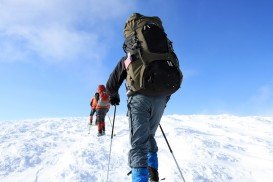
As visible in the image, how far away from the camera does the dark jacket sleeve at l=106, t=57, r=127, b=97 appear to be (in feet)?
16.9

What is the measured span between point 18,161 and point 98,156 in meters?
2.28

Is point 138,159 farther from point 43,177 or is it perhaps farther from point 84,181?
point 43,177

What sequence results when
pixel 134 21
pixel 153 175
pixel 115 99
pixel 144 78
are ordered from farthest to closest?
pixel 115 99, pixel 153 175, pixel 134 21, pixel 144 78

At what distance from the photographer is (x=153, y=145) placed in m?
5.51

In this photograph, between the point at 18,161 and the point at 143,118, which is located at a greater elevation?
the point at 18,161

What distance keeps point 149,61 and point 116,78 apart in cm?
67

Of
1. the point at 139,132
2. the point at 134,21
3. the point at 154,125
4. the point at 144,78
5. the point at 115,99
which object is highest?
the point at 134,21

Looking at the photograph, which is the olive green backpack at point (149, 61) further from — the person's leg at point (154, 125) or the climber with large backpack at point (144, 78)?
the person's leg at point (154, 125)

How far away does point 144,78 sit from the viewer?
188 inches

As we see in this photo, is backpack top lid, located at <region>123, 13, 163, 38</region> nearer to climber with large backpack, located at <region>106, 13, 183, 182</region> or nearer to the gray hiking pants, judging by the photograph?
climber with large backpack, located at <region>106, 13, 183, 182</region>

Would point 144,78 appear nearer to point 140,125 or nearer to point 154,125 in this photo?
point 140,125

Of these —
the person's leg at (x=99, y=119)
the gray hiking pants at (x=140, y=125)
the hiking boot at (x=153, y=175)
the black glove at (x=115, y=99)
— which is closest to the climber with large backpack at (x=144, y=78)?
the gray hiking pants at (x=140, y=125)

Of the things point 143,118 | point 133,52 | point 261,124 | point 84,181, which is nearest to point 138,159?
point 143,118

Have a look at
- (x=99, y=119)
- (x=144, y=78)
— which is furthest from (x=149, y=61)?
(x=99, y=119)
